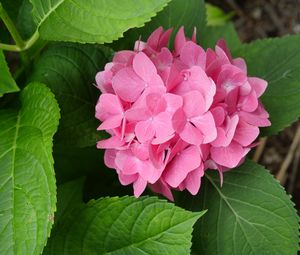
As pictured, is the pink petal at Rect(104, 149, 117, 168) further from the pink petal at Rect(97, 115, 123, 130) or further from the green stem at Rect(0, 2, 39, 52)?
the green stem at Rect(0, 2, 39, 52)

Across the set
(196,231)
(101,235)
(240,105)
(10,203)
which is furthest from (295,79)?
(10,203)

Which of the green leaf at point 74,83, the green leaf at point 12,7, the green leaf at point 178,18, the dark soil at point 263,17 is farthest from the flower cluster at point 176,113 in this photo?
the dark soil at point 263,17

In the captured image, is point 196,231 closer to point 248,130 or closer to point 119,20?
point 248,130

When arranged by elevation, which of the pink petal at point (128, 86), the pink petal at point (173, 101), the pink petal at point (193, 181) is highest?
the pink petal at point (173, 101)

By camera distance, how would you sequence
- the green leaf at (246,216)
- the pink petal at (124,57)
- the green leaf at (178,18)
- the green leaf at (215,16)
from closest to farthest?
1. the pink petal at (124,57)
2. the green leaf at (246,216)
3. the green leaf at (178,18)
4. the green leaf at (215,16)

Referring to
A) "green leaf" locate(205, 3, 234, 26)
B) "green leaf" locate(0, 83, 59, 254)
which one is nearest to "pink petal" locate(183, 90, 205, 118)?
"green leaf" locate(0, 83, 59, 254)

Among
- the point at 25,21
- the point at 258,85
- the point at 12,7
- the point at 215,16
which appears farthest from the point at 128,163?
the point at 215,16

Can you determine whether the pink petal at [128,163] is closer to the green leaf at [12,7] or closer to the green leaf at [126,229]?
the green leaf at [126,229]
